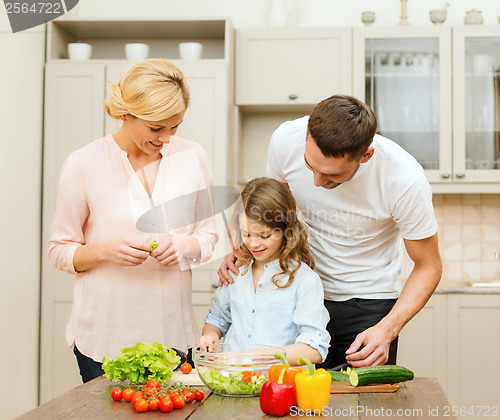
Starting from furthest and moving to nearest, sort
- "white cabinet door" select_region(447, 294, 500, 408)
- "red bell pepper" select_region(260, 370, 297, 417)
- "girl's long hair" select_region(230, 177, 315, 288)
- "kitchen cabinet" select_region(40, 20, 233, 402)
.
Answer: "kitchen cabinet" select_region(40, 20, 233, 402) → "white cabinet door" select_region(447, 294, 500, 408) → "girl's long hair" select_region(230, 177, 315, 288) → "red bell pepper" select_region(260, 370, 297, 417)

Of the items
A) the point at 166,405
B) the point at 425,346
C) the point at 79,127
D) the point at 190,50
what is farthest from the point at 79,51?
the point at 166,405

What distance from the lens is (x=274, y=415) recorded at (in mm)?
1316

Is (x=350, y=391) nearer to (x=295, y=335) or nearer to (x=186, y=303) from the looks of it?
(x=295, y=335)

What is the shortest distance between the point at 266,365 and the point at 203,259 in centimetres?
52

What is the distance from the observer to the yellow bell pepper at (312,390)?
132 centimetres

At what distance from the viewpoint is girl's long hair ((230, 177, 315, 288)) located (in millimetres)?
1915

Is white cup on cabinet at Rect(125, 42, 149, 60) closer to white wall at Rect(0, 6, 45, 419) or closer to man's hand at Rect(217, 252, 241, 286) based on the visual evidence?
white wall at Rect(0, 6, 45, 419)

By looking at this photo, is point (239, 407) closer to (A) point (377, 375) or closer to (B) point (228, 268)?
A: (A) point (377, 375)

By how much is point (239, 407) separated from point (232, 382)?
69mm

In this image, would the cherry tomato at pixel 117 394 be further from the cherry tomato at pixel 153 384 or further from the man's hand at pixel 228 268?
the man's hand at pixel 228 268

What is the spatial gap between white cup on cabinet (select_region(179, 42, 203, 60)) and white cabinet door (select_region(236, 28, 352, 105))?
0.73 feet

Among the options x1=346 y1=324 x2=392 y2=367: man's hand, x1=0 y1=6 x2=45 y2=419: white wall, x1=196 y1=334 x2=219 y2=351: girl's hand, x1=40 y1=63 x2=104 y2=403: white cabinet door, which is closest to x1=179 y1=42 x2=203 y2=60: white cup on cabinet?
x1=40 y1=63 x2=104 y2=403: white cabinet door

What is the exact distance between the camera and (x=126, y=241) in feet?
5.85

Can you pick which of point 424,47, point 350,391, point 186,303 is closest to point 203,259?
point 186,303
